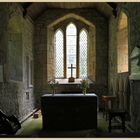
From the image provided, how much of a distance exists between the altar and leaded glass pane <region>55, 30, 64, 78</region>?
3726mm

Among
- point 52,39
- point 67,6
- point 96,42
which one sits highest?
point 67,6

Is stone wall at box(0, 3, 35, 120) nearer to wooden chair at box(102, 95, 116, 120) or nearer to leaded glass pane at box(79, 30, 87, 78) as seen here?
leaded glass pane at box(79, 30, 87, 78)

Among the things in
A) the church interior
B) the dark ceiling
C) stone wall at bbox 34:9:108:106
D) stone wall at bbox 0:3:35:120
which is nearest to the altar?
the church interior

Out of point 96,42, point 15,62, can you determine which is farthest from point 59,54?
point 15,62

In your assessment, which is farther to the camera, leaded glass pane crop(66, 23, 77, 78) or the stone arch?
leaded glass pane crop(66, 23, 77, 78)

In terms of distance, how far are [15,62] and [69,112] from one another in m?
2.19

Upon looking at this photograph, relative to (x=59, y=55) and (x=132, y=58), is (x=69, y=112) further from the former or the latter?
(x=59, y=55)

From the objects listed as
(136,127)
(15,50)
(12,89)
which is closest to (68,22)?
(15,50)

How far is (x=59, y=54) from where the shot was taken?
11711 millimetres

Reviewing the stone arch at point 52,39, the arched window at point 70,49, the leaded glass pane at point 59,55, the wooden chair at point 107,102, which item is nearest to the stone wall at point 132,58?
the wooden chair at point 107,102

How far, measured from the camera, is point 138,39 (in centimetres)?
711

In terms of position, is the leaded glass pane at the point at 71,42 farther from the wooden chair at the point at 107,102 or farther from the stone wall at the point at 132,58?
the wooden chair at the point at 107,102

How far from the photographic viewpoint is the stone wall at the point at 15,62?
745 centimetres

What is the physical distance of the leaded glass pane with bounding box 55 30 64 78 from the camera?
11.5 meters
